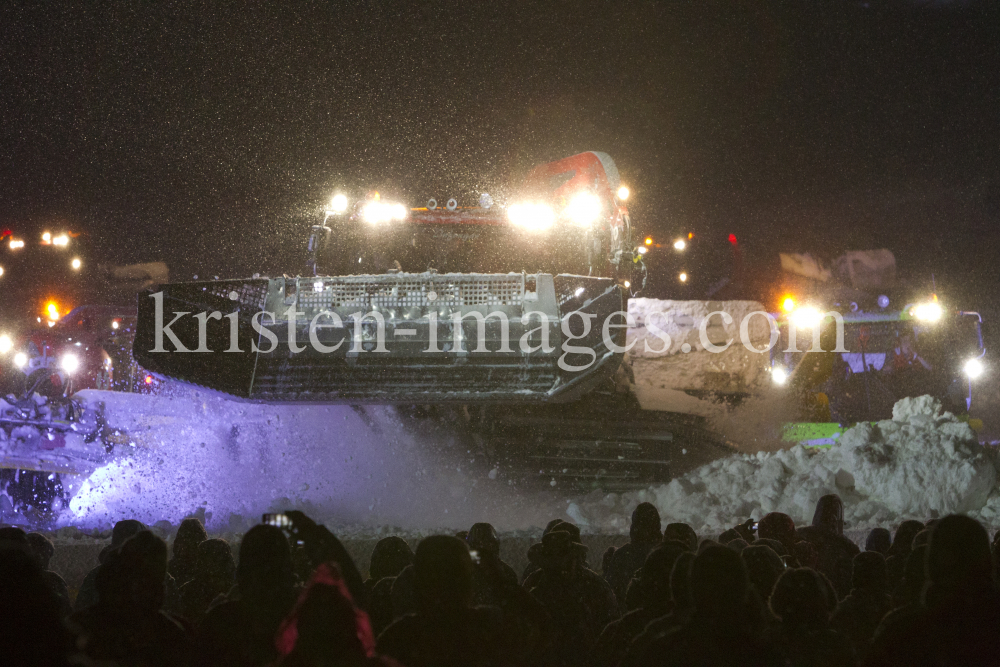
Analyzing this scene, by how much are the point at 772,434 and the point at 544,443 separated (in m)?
4.00

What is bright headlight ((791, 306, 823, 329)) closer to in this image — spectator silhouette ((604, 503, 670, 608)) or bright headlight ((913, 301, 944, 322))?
bright headlight ((913, 301, 944, 322))

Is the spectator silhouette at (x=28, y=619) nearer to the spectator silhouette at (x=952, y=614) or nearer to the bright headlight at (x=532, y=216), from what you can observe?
the spectator silhouette at (x=952, y=614)

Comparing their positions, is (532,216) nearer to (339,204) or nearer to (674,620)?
(339,204)

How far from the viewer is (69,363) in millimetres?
15156

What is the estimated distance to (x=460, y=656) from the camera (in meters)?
2.17

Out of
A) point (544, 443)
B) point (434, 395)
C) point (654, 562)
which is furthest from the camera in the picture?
point (544, 443)

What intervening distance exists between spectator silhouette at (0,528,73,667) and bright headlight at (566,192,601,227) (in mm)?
5993

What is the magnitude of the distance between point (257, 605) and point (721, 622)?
1340 millimetres

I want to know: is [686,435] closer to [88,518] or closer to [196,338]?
[196,338]

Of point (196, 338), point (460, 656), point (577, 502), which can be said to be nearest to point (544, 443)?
point (577, 502)

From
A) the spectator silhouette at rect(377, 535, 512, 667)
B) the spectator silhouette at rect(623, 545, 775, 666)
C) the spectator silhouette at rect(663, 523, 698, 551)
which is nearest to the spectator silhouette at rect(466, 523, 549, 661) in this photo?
the spectator silhouette at rect(377, 535, 512, 667)

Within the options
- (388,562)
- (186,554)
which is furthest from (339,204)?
(388,562)

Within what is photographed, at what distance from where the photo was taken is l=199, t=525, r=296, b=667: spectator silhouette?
225cm

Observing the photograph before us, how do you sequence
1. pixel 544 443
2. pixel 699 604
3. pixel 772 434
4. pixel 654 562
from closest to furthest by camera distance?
pixel 699 604 < pixel 654 562 < pixel 544 443 < pixel 772 434
